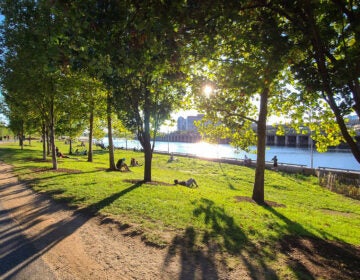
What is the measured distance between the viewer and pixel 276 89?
34.4 ft

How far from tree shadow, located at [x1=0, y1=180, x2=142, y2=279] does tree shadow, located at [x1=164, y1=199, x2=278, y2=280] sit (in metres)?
2.35

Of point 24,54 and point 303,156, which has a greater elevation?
point 24,54

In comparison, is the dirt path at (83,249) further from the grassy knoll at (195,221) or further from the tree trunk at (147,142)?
the tree trunk at (147,142)

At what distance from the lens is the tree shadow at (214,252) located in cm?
432

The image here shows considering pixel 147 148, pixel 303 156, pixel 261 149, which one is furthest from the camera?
pixel 303 156

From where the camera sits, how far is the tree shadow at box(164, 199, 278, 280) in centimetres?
432

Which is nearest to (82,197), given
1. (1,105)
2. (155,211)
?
(155,211)

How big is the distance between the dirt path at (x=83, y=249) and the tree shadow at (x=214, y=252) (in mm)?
266

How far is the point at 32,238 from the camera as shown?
5488mm

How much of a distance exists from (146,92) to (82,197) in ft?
18.8

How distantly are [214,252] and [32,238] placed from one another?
3.70m

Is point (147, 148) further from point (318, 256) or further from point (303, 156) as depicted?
point (303, 156)

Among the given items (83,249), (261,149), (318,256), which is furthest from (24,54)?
(318,256)

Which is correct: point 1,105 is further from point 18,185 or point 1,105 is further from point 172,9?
point 172,9
